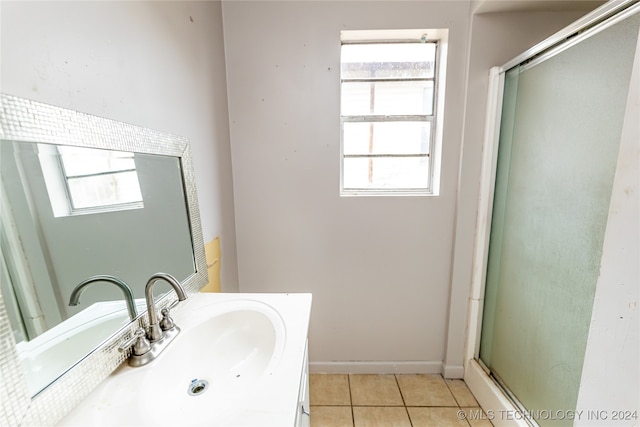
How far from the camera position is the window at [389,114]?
1.53 metres

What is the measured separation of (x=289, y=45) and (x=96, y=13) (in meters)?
0.94

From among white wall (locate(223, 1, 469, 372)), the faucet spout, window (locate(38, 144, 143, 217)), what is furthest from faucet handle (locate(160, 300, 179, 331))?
white wall (locate(223, 1, 469, 372))

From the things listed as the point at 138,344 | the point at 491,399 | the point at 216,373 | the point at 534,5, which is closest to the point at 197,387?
the point at 216,373

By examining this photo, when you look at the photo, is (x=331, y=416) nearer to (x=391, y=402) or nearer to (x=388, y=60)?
(x=391, y=402)

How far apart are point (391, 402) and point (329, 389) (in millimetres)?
363

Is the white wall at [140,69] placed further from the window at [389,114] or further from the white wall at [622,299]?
the white wall at [622,299]

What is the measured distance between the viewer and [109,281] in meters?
0.65

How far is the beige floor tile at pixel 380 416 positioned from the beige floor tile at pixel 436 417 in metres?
0.04

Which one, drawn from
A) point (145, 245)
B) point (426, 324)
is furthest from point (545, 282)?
point (145, 245)

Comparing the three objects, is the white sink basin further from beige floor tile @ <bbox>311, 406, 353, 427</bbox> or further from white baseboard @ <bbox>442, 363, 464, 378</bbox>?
white baseboard @ <bbox>442, 363, 464, 378</bbox>

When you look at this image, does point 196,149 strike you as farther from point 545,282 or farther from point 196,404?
point 545,282

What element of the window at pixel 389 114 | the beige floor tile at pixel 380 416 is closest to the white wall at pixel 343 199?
the window at pixel 389 114

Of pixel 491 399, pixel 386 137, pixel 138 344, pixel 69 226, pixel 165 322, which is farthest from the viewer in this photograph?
pixel 386 137

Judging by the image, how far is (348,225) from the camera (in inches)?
61.1
